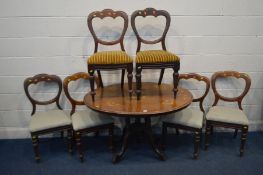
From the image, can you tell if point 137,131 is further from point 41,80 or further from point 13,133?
point 13,133

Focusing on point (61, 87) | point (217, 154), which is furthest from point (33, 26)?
point (217, 154)

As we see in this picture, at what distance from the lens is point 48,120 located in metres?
2.88

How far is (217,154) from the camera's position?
→ 301cm

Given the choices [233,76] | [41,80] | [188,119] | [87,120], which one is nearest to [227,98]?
[233,76]

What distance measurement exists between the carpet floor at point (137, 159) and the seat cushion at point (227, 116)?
0.40 m

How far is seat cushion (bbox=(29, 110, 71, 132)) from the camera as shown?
281 cm

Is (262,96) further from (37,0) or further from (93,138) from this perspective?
(37,0)

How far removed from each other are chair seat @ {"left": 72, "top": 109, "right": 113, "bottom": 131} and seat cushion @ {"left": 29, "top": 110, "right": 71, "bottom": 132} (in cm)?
10

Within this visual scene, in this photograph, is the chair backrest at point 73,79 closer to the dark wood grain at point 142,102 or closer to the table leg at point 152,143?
the dark wood grain at point 142,102

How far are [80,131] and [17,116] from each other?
1.01 meters

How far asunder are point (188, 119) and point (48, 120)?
1.46m

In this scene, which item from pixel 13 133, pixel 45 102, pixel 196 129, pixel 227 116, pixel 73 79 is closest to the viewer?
pixel 196 129

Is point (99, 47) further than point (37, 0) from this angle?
Yes

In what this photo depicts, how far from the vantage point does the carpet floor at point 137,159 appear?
2.76 meters
